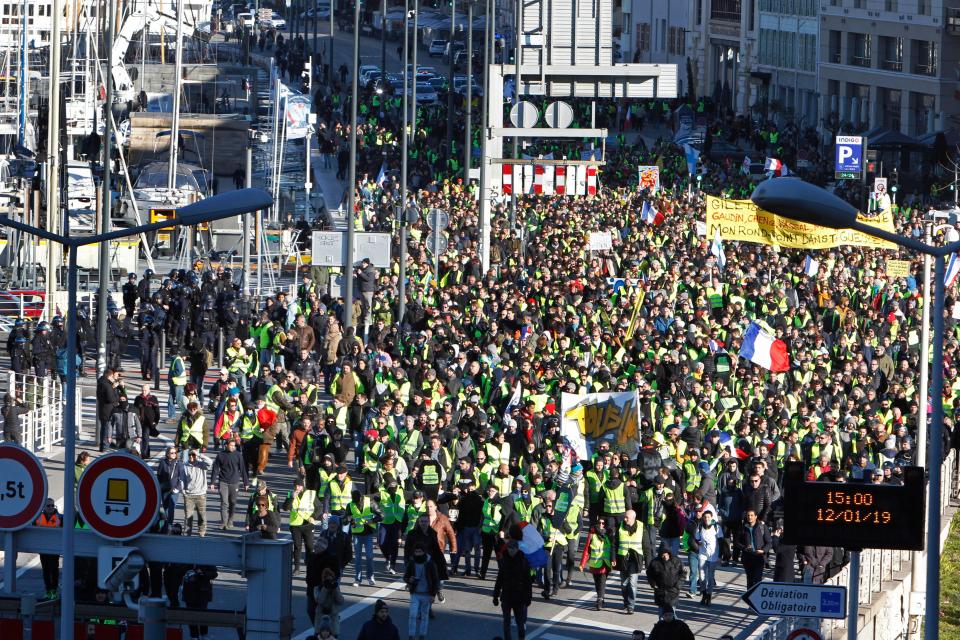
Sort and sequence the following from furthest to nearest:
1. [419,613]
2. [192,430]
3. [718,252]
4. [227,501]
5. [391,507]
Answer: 1. [718,252]
2. [192,430]
3. [227,501]
4. [391,507]
5. [419,613]

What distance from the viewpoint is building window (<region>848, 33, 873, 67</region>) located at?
281ft

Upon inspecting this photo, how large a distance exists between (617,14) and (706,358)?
94.5m

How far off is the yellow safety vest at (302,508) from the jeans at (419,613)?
94.5 inches

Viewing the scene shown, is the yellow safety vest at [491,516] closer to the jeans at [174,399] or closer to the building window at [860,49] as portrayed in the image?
the jeans at [174,399]

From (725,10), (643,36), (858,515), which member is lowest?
(858,515)

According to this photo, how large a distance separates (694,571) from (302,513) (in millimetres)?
4174

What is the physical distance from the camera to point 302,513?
21.7m

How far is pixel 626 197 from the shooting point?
177 ft

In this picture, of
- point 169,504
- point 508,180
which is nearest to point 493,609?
point 169,504

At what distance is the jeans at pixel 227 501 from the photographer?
23.5m

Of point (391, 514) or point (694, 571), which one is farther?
point (391, 514)

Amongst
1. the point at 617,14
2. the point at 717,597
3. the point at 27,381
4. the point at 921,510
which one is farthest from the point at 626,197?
the point at 617,14

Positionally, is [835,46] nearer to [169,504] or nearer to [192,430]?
[192,430]

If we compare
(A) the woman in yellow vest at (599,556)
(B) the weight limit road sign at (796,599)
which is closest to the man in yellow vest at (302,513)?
(A) the woman in yellow vest at (599,556)
